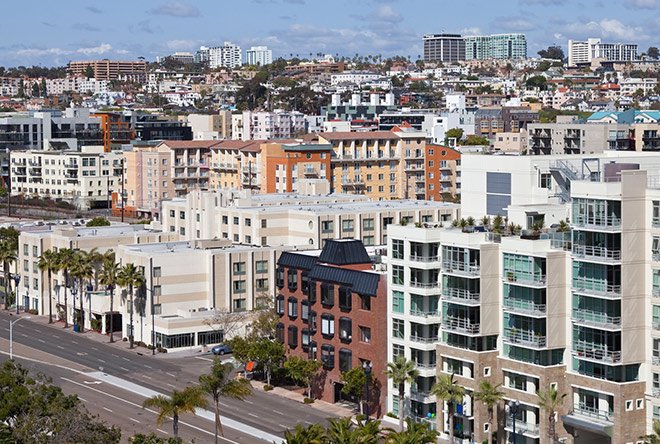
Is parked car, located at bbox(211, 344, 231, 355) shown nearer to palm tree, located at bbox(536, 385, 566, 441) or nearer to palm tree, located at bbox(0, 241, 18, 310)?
palm tree, located at bbox(0, 241, 18, 310)

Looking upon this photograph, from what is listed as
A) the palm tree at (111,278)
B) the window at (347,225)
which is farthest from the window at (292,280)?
the window at (347,225)

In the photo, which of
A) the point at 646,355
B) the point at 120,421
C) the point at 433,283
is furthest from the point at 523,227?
the point at 120,421

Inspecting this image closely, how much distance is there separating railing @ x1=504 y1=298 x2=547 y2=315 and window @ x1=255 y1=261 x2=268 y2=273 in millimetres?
50254

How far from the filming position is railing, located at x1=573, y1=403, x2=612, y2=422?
3147 inches

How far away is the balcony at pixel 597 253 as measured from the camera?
7931cm

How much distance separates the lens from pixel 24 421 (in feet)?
258

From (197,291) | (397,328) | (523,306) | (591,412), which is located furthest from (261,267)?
(591,412)

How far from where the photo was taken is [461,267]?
288 ft

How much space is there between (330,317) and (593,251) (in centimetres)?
2712

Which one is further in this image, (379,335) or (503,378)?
(379,335)

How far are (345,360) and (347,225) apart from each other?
46.7 meters

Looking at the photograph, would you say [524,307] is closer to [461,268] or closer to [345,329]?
[461,268]

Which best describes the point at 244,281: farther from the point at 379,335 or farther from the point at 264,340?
the point at 379,335

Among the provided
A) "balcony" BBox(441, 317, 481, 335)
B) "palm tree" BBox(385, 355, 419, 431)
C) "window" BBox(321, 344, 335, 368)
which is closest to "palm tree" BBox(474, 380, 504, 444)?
"balcony" BBox(441, 317, 481, 335)
